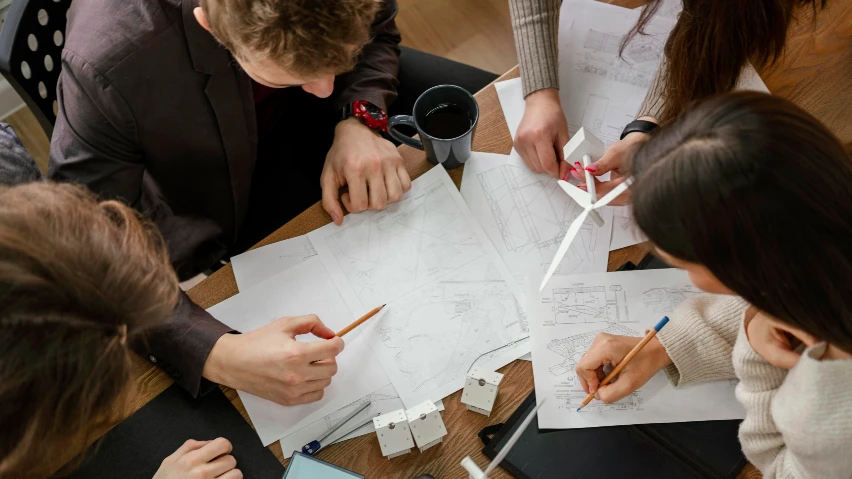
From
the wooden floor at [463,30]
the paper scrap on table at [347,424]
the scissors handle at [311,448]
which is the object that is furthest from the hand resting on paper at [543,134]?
the wooden floor at [463,30]

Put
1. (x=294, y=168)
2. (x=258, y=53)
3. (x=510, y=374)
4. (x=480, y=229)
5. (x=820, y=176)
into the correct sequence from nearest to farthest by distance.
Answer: (x=820, y=176), (x=258, y=53), (x=510, y=374), (x=480, y=229), (x=294, y=168)

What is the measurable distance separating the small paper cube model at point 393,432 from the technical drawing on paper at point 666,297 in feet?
1.37

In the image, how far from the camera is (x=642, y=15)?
3.89 feet

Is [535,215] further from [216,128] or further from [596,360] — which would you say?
[216,128]

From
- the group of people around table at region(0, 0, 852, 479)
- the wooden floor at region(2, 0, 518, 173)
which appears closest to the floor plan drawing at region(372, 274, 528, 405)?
the group of people around table at region(0, 0, 852, 479)

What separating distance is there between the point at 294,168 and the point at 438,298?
1.81 ft

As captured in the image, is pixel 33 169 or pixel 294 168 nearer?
pixel 33 169

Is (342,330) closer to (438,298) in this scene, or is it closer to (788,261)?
(438,298)

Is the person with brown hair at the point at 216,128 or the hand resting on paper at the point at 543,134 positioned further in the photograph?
the hand resting on paper at the point at 543,134

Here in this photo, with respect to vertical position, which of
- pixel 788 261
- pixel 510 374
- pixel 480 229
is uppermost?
pixel 788 261

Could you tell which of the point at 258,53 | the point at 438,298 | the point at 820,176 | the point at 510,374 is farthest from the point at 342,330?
the point at 820,176

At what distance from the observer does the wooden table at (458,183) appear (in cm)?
98

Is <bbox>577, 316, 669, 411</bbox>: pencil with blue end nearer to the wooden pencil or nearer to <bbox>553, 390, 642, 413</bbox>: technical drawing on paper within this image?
<bbox>553, 390, 642, 413</bbox>: technical drawing on paper

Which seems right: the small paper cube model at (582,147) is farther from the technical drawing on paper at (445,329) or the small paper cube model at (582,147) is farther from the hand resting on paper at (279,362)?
the hand resting on paper at (279,362)
